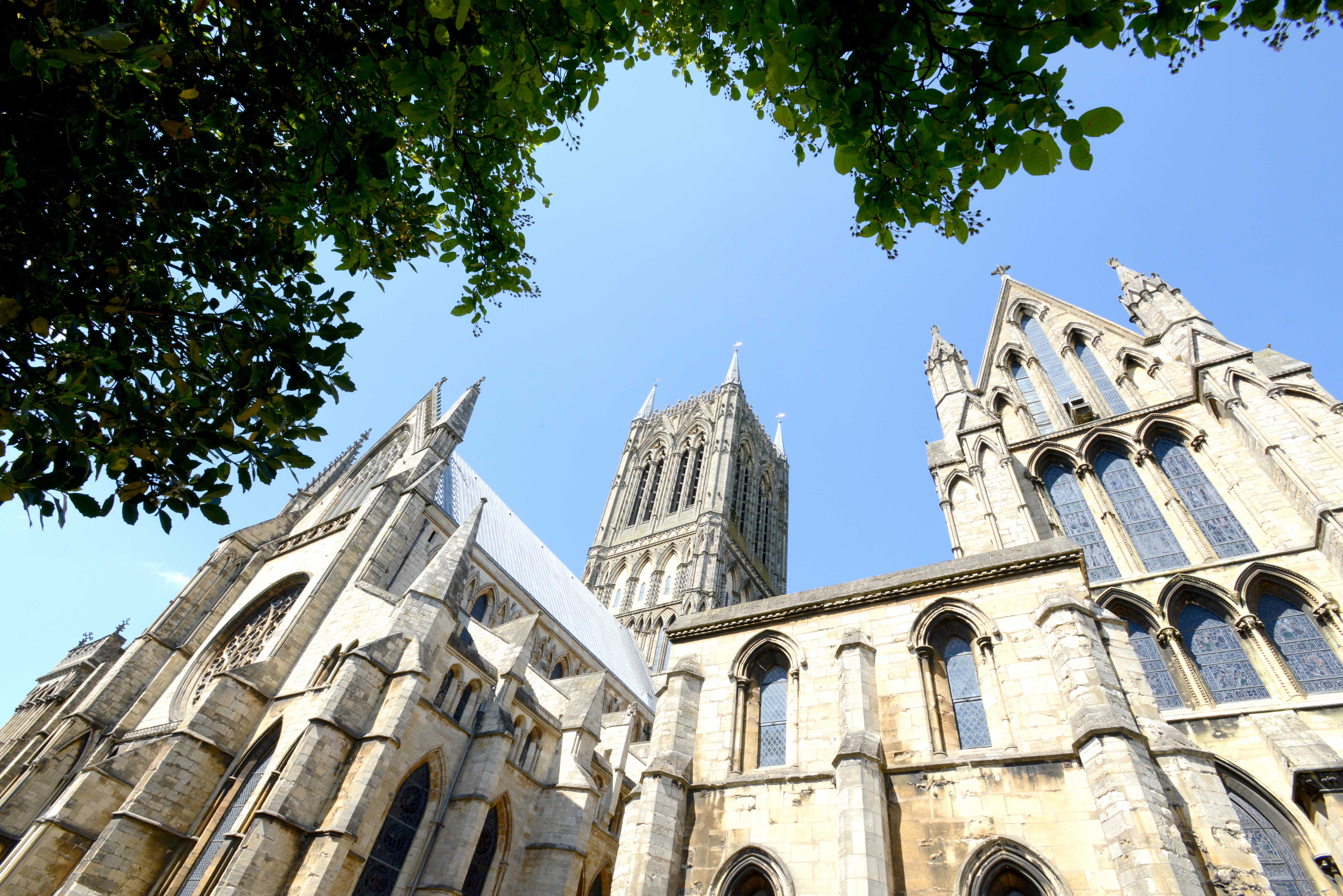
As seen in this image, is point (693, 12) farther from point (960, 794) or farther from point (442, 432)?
point (442, 432)

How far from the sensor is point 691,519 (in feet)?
150

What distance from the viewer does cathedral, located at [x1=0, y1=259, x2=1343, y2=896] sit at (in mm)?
8898

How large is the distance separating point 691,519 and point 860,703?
35790 mm

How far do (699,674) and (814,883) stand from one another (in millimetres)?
3919

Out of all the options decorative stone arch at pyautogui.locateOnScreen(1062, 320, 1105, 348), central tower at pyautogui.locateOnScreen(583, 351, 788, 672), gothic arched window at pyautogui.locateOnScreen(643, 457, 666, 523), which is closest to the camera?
decorative stone arch at pyautogui.locateOnScreen(1062, 320, 1105, 348)

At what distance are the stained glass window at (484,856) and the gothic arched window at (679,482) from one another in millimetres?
33045

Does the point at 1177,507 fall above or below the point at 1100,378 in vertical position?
below

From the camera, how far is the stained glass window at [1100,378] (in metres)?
18.8

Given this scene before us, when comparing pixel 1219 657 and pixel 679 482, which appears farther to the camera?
pixel 679 482

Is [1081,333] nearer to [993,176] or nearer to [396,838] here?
[993,176]

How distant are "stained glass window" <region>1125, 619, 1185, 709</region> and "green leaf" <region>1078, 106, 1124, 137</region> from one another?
12.6 m

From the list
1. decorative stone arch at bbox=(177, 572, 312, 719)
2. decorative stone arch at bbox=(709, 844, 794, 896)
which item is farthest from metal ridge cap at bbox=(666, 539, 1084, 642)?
decorative stone arch at bbox=(177, 572, 312, 719)

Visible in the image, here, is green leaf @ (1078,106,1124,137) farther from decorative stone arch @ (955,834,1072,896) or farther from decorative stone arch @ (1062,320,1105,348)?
decorative stone arch @ (1062,320,1105,348)

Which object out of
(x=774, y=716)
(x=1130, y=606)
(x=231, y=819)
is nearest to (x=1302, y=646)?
(x=1130, y=606)
